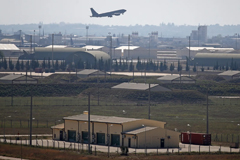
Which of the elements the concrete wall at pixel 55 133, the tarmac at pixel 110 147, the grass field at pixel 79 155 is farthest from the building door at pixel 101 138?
the grass field at pixel 79 155

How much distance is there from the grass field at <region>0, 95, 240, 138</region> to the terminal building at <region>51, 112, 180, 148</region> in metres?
7.32

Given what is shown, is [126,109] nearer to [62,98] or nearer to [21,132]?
[62,98]

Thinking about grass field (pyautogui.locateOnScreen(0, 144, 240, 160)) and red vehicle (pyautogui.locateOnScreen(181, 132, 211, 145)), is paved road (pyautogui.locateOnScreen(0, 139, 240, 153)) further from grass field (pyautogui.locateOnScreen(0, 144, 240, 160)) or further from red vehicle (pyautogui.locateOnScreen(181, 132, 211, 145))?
grass field (pyautogui.locateOnScreen(0, 144, 240, 160))

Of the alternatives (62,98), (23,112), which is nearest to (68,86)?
(62,98)

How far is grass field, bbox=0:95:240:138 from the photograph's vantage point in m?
61.8

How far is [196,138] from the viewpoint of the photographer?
50.3 m

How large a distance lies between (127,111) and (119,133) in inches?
925

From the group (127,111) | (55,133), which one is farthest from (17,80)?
(55,133)

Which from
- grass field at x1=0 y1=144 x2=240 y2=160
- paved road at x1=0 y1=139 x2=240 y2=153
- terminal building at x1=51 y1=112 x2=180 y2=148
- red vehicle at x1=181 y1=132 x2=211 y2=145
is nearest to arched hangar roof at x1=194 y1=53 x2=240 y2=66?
red vehicle at x1=181 y1=132 x2=211 y2=145

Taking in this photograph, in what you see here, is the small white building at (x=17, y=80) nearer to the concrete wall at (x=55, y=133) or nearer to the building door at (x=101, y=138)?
the concrete wall at (x=55, y=133)

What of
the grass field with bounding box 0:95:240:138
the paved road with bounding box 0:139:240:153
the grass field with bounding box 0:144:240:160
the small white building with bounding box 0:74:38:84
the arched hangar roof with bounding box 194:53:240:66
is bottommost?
the grass field with bounding box 0:95:240:138

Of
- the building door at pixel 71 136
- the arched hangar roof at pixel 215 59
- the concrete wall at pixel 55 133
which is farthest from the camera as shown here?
the arched hangar roof at pixel 215 59

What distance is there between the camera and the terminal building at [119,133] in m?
48.1

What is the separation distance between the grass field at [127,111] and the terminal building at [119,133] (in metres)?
7.32
